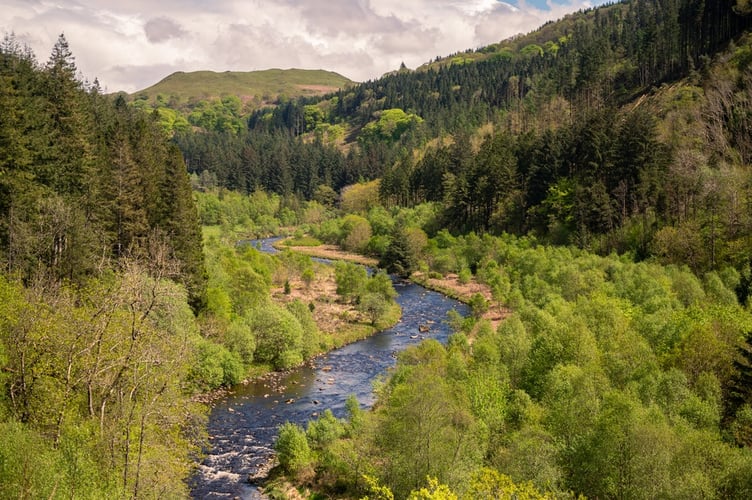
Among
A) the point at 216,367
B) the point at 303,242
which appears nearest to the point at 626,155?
the point at 216,367

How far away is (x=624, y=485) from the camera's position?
23281 millimetres

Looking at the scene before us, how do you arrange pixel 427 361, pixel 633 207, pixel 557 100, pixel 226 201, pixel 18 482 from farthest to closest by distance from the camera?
pixel 226 201, pixel 557 100, pixel 633 207, pixel 427 361, pixel 18 482

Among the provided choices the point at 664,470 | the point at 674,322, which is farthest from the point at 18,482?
the point at 674,322

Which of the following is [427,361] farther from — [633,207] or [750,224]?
[633,207]

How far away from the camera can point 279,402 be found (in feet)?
156

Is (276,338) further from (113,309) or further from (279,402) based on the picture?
(113,309)

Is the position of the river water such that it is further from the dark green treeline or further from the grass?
the grass

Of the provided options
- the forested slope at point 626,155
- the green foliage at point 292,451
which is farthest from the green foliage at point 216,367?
the forested slope at point 626,155

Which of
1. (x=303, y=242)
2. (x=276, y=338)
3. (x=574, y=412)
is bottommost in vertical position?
(x=276, y=338)

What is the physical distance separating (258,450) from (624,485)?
24.2 m

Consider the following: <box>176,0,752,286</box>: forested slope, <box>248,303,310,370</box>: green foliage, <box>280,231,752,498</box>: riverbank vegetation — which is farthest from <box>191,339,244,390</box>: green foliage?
<box>176,0,752,286</box>: forested slope

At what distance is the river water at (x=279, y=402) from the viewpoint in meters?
35.6

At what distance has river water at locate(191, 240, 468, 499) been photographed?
35625 mm

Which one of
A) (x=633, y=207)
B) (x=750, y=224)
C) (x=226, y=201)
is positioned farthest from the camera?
(x=226, y=201)
